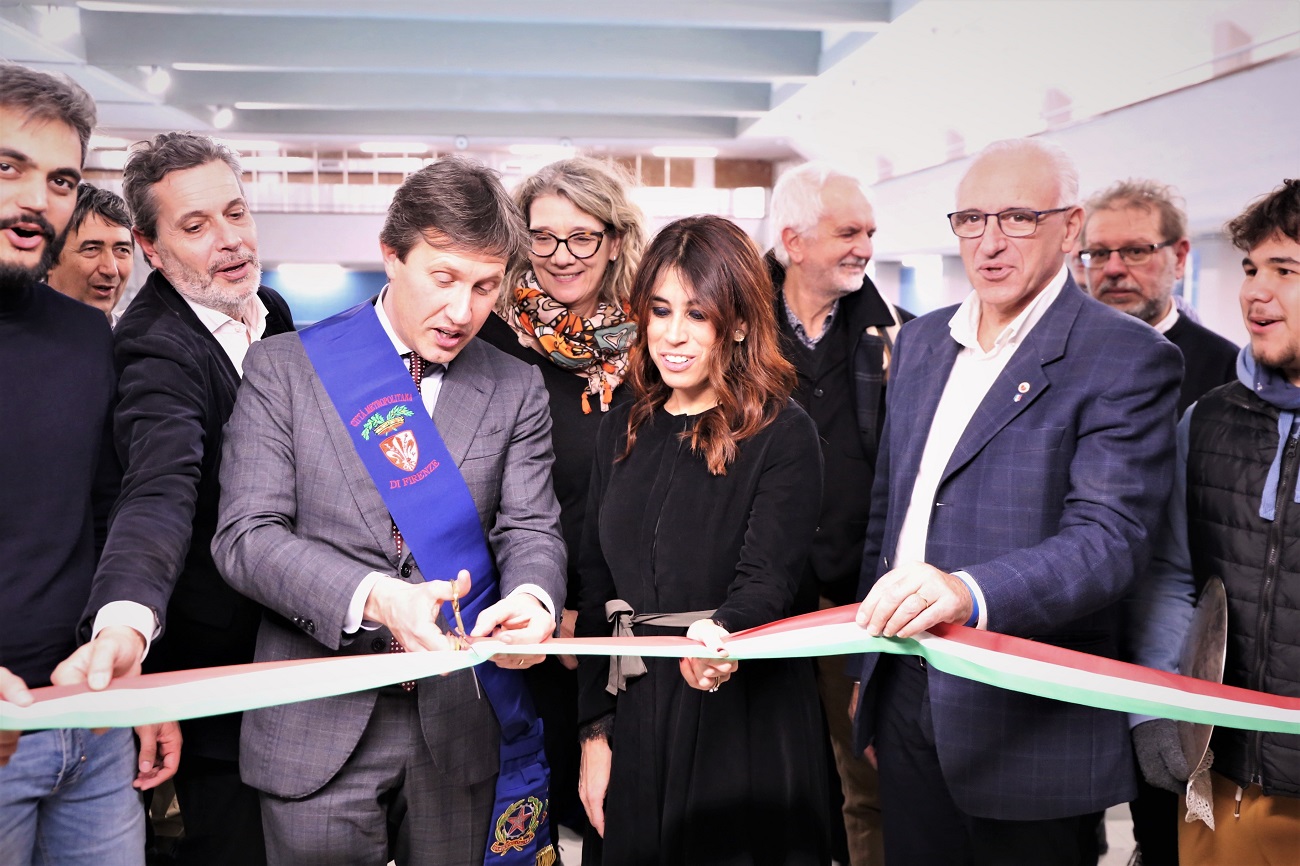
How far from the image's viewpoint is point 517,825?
1776 millimetres

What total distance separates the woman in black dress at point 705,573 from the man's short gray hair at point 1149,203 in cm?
213

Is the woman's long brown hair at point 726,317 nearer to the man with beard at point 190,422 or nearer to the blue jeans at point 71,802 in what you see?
the man with beard at point 190,422

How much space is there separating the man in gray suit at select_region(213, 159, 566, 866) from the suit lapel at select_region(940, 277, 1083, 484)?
2.42 ft

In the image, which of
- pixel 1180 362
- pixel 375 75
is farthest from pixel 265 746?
pixel 375 75

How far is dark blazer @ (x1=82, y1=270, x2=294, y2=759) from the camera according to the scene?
5.09ft

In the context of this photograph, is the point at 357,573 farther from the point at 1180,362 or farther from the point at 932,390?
the point at 1180,362

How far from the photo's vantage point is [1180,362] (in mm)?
1778

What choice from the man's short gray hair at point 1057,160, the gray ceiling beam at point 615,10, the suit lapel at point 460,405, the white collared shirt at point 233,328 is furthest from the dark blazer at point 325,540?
the gray ceiling beam at point 615,10

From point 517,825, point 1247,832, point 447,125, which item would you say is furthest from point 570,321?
point 447,125

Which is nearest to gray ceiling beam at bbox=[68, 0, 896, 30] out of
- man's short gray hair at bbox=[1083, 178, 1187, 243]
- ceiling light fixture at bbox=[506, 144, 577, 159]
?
man's short gray hair at bbox=[1083, 178, 1187, 243]

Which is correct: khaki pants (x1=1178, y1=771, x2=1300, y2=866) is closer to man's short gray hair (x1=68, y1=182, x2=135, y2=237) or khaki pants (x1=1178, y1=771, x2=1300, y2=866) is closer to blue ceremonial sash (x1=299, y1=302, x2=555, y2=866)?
blue ceremonial sash (x1=299, y1=302, x2=555, y2=866)

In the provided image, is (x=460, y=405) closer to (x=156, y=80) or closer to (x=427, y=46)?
(x=427, y=46)

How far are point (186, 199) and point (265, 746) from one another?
115cm

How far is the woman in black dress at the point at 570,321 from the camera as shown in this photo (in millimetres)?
2428
